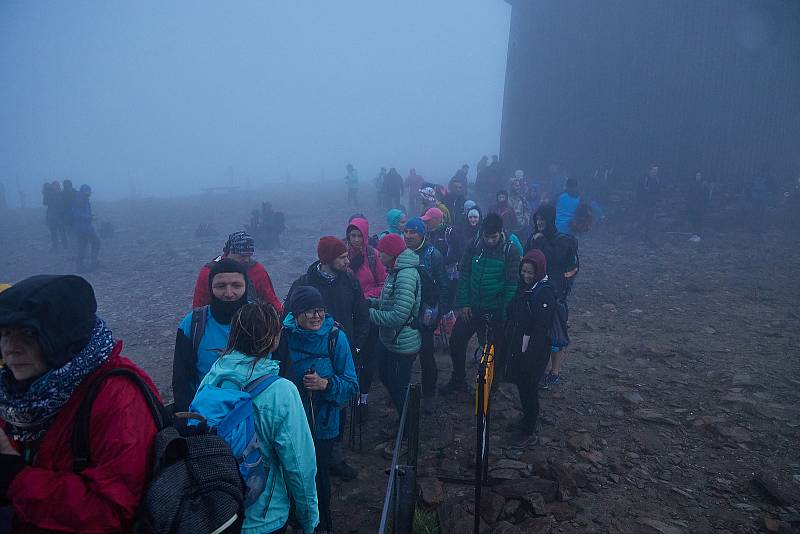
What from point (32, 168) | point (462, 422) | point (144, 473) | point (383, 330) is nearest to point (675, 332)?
point (462, 422)

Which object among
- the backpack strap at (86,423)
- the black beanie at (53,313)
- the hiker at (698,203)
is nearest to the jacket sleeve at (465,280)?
the backpack strap at (86,423)

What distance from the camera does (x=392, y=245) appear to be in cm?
475

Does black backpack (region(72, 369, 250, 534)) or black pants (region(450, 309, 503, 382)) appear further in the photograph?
black pants (region(450, 309, 503, 382))

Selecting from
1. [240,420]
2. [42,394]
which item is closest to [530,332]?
[240,420]

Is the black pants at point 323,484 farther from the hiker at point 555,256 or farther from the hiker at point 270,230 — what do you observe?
the hiker at point 270,230

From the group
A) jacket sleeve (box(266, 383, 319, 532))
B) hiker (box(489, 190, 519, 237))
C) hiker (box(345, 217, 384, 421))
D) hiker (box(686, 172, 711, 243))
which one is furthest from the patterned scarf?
hiker (box(686, 172, 711, 243))

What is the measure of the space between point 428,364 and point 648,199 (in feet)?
43.3

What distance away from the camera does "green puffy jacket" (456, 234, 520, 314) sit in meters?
5.34

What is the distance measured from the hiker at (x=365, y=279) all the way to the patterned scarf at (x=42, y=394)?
338 centimetres

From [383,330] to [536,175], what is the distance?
58.8 ft

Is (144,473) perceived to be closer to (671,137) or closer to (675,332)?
(675,332)

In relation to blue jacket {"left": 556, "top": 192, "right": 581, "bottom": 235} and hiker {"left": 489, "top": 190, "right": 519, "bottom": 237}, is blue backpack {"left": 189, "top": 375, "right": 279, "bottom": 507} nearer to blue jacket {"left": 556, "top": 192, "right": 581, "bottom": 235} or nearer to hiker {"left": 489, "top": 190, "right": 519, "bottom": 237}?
hiker {"left": 489, "top": 190, "right": 519, "bottom": 237}

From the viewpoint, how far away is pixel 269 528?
7.86ft

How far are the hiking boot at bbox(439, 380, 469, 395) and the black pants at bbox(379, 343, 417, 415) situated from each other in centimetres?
105
